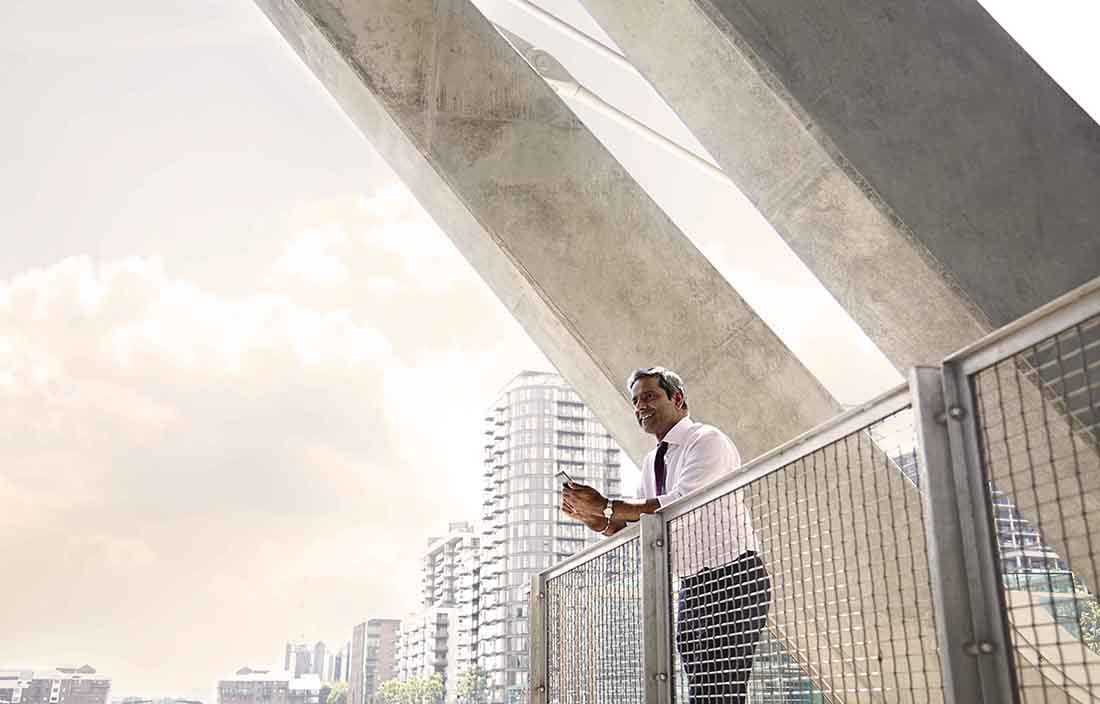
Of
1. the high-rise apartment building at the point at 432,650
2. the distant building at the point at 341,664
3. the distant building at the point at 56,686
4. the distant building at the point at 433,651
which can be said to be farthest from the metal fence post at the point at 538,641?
the distant building at the point at 341,664

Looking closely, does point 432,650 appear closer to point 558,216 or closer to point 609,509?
point 558,216

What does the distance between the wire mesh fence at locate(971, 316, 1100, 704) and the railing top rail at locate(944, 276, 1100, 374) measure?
0.5 inches

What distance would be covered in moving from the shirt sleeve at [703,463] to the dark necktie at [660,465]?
202 millimetres

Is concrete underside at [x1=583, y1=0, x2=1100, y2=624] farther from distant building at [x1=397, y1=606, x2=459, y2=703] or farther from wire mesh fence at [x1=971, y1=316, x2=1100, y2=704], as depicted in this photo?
distant building at [x1=397, y1=606, x2=459, y2=703]

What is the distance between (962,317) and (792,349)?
1879 millimetres

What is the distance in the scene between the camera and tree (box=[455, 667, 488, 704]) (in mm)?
46469

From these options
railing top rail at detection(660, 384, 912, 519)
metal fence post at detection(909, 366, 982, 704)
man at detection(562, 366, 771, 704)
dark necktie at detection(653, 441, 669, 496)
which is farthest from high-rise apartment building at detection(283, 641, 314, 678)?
metal fence post at detection(909, 366, 982, 704)

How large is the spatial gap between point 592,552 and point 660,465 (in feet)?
1.17

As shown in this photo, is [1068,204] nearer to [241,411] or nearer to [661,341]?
[661,341]

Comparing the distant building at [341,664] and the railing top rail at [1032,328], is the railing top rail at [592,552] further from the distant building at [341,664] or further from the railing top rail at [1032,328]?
the distant building at [341,664]

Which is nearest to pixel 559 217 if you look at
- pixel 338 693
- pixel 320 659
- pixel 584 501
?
pixel 584 501

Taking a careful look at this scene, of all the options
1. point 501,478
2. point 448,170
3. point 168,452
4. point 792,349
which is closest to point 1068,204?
point 792,349

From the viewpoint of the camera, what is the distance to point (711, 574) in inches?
100

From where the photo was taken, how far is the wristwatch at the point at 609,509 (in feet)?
10.4
